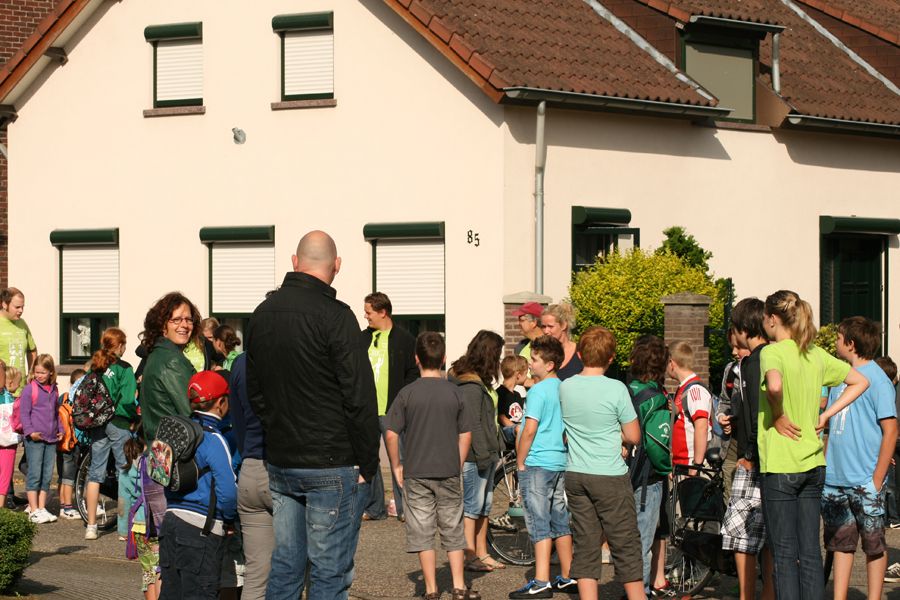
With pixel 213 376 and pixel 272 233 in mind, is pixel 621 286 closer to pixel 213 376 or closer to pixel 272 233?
pixel 272 233

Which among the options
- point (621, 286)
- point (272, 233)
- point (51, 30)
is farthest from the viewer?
point (51, 30)

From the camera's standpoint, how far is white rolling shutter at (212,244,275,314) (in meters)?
15.2

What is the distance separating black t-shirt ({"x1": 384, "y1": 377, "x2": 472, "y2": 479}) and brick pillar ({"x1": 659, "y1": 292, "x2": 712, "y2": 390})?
5.85 metres

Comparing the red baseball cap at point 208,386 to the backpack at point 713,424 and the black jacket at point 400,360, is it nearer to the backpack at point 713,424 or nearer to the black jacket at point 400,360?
the backpack at point 713,424

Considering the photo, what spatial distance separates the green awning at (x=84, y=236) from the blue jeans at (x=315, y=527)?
447 inches

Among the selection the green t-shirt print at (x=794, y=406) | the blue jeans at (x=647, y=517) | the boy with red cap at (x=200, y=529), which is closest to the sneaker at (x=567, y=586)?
the blue jeans at (x=647, y=517)

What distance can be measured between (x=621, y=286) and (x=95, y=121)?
8237 mm

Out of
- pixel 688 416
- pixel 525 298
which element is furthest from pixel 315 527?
pixel 525 298

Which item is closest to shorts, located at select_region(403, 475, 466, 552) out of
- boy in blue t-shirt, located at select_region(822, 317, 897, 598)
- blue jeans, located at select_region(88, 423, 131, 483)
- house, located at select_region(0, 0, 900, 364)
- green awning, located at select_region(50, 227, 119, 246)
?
boy in blue t-shirt, located at select_region(822, 317, 897, 598)

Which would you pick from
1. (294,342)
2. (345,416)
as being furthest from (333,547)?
(294,342)

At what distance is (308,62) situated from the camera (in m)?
14.7

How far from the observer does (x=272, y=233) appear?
14906mm

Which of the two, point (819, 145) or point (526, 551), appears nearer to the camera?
point (526, 551)

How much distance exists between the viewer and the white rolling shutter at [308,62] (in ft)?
47.9
